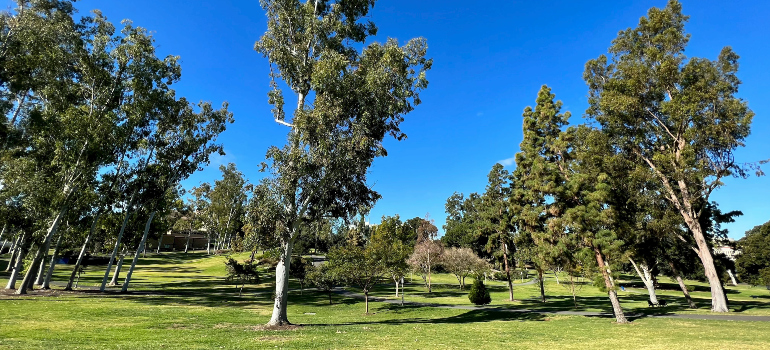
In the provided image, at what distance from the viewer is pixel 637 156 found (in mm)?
31375

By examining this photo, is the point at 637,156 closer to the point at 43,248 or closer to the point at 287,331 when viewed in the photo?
the point at 287,331

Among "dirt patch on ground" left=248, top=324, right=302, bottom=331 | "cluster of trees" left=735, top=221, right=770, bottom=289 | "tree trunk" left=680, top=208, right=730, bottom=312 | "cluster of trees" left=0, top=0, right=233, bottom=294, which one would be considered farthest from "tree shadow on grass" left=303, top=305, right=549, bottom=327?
"cluster of trees" left=735, top=221, right=770, bottom=289

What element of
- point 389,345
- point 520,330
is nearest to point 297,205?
point 389,345

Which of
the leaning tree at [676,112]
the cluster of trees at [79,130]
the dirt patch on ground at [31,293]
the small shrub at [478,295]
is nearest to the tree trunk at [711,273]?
the leaning tree at [676,112]

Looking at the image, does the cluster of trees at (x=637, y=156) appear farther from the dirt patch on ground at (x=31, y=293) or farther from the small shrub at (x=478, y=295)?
the dirt patch on ground at (x=31, y=293)

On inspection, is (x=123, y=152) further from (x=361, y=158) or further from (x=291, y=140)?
(x=361, y=158)

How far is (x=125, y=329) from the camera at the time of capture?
1516cm

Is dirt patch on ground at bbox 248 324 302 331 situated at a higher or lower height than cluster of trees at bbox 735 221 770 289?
lower

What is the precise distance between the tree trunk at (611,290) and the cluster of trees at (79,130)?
36210 mm

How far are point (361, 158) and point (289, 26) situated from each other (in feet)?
31.9

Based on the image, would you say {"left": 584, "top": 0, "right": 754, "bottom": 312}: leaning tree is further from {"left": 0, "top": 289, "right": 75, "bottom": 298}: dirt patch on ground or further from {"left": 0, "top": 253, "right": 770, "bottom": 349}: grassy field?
{"left": 0, "top": 289, "right": 75, "bottom": 298}: dirt patch on ground

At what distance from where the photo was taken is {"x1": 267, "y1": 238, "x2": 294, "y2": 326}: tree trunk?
58.1ft

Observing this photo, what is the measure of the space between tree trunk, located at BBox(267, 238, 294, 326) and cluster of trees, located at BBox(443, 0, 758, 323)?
19.1 m

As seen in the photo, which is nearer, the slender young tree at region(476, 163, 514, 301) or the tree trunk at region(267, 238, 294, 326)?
the tree trunk at region(267, 238, 294, 326)
